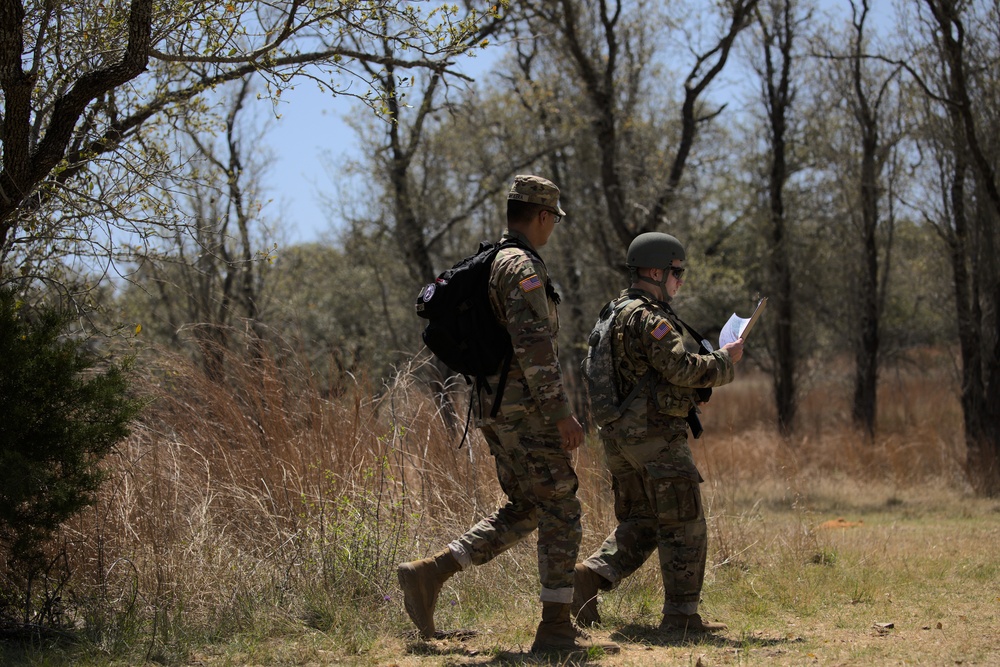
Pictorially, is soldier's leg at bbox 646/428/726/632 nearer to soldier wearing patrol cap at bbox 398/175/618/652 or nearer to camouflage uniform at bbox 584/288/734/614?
camouflage uniform at bbox 584/288/734/614

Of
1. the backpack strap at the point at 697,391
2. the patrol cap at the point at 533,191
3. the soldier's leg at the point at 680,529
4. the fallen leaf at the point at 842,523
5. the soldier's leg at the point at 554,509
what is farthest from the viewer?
the fallen leaf at the point at 842,523

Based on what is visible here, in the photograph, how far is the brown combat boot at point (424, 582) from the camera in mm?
4551

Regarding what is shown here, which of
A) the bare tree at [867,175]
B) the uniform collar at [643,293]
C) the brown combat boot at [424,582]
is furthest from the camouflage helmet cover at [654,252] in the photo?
the bare tree at [867,175]

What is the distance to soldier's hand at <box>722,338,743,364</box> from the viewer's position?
4.72 metres

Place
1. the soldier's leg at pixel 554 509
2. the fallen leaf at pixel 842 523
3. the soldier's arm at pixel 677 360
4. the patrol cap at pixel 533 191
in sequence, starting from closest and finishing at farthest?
the soldier's leg at pixel 554 509, the patrol cap at pixel 533 191, the soldier's arm at pixel 677 360, the fallen leaf at pixel 842 523

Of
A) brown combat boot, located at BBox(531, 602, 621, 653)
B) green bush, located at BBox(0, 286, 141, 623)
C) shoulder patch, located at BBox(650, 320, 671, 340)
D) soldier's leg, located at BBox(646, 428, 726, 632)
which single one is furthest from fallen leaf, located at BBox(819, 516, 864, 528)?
green bush, located at BBox(0, 286, 141, 623)

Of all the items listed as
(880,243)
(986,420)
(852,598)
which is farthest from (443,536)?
(880,243)

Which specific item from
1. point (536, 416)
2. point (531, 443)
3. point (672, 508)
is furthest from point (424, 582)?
point (672, 508)

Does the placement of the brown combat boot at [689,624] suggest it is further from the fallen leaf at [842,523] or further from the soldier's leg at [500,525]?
the fallen leaf at [842,523]

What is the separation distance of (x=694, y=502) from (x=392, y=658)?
1.56 meters

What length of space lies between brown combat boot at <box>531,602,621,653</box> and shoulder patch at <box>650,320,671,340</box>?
1.28 metres

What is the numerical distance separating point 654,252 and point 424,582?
192cm

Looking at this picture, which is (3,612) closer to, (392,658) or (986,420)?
(392,658)

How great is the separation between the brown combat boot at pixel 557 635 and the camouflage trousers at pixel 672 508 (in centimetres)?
54
